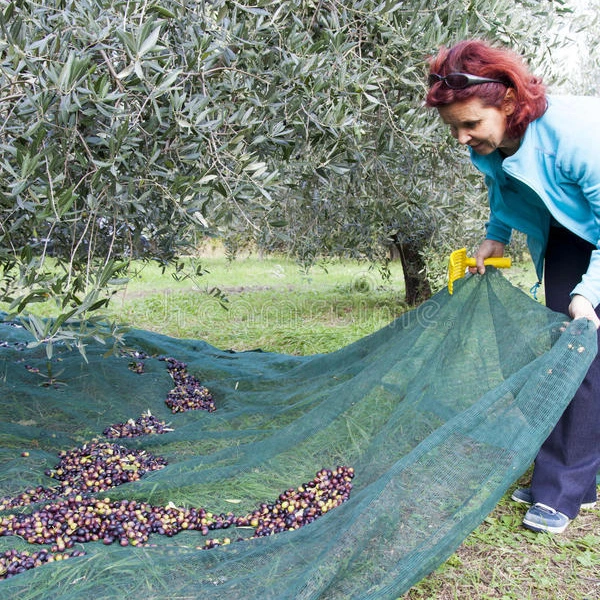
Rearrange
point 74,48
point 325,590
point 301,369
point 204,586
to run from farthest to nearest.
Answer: point 301,369
point 74,48
point 204,586
point 325,590

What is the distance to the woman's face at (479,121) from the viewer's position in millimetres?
2090

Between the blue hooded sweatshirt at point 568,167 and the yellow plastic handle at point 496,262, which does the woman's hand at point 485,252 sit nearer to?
the yellow plastic handle at point 496,262

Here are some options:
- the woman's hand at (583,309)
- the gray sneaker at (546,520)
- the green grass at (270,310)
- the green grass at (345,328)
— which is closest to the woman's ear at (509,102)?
the woman's hand at (583,309)

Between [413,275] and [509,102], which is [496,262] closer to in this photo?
[509,102]

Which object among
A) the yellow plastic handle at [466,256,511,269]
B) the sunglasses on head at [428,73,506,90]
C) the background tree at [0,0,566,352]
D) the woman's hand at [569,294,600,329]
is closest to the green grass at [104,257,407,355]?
the background tree at [0,0,566,352]

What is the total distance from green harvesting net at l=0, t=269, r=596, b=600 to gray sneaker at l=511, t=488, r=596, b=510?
0.66 meters

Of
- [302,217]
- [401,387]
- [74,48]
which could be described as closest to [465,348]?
[401,387]

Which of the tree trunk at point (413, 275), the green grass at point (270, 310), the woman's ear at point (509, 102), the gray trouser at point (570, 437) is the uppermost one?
the woman's ear at point (509, 102)

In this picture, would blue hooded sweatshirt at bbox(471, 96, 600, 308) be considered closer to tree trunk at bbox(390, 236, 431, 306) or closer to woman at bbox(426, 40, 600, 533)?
woman at bbox(426, 40, 600, 533)

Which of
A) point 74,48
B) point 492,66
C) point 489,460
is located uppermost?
point 492,66

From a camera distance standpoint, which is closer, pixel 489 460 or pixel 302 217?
pixel 489 460

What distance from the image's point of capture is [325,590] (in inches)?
61.4

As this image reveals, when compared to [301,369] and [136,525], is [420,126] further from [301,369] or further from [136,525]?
[136,525]

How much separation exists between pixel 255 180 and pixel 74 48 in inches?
28.5
